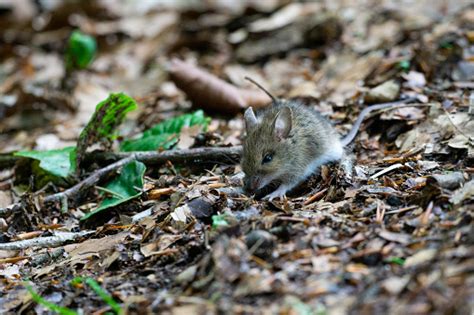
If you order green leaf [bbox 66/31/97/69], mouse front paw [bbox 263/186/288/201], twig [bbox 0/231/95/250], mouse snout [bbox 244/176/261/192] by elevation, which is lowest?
mouse front paw [bbox 263/186/288/201]

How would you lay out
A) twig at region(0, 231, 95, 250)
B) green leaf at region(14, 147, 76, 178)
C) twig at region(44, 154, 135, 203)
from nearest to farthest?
twig at region(0, 231, 95, 250) → twig at region(44, 154, 135, 203) → green leaf at region(14, 147, 76, 178)

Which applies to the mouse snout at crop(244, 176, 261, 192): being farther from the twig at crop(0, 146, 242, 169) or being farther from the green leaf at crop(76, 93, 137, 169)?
the green leaf at crop(76, 93, 137, 169)

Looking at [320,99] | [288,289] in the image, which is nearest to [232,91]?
[320,99]

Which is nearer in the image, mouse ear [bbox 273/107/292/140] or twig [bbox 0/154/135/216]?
mouse ear [bbox 273/107/292/140]

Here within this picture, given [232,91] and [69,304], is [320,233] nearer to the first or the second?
[69,304]

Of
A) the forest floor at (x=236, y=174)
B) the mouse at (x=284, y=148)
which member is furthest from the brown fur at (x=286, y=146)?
the forest floor at (x=236, y=174)

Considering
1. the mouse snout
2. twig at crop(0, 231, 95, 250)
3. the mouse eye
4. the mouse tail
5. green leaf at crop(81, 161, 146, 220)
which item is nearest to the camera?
twig at crop(0, 231, 95, 250)

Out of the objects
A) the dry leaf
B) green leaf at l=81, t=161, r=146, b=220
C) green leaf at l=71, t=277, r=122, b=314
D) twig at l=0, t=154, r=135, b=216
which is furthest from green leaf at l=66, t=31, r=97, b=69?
green leaf at l=71, t=277, r=122, b=314

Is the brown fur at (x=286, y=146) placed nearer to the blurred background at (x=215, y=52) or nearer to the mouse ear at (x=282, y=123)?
the mouse ear at (x=282, y=123)

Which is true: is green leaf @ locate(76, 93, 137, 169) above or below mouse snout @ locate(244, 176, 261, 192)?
above
